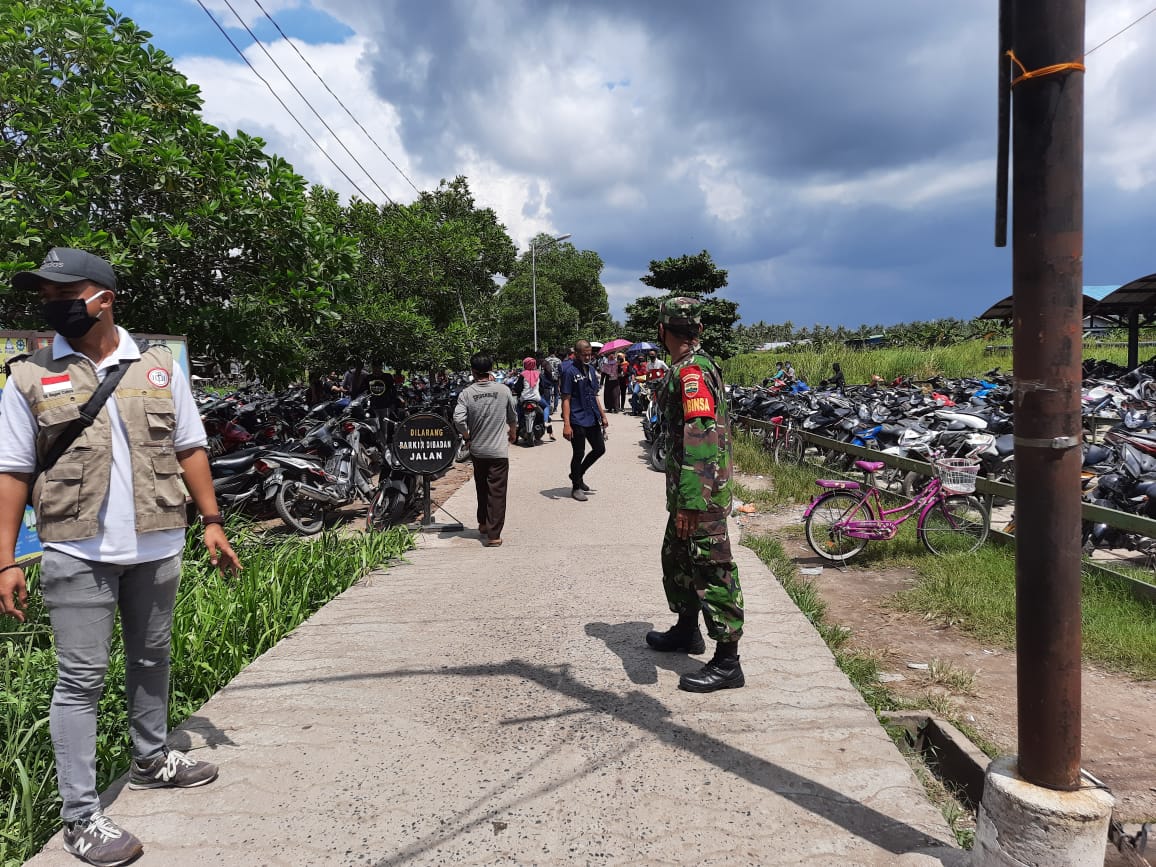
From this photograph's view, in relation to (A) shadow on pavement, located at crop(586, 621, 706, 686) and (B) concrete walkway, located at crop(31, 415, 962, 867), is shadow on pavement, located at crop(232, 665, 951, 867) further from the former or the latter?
(A) shadow on pavement, located at crop(586, 621, 706, 686)

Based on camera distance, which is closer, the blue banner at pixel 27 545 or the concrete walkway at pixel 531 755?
the concrete walkway at pixel 531 755

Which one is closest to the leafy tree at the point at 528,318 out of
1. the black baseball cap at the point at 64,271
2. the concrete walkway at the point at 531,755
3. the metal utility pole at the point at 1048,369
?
the concrete walkway at the point at 531,755

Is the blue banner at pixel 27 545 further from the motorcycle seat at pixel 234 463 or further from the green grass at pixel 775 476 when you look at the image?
the green grass at pixel 775 476

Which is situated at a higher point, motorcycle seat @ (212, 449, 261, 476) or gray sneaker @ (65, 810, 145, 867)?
motorcycle seat @ (212, 449, 261, 476)

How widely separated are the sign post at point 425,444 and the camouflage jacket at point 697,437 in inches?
140

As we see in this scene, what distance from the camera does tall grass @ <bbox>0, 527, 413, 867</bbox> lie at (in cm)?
276

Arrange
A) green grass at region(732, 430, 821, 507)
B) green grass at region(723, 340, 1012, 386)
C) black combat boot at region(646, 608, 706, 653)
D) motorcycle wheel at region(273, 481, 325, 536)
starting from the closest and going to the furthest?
1. black combat boot at region(646, 608, 706, 653)
2. motorcycle wheel at region(273, 481, 325, 536)
3. green grass at region(732, 430, 821, 507)
4. green grass at region(723, 340, 1012, 386)

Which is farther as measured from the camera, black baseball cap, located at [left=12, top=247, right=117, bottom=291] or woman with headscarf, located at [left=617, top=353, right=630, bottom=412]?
woman with headscarf, located at [left=617, top=353, right=630, bottom=412]

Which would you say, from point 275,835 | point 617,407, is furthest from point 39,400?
point 617,407

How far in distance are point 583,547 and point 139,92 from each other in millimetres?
5655

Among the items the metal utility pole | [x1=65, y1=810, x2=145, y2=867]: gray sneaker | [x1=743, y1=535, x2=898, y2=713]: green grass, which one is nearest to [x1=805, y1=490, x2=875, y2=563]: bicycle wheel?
[x1=743, y1=535, x2=898, y2=713]: green grass

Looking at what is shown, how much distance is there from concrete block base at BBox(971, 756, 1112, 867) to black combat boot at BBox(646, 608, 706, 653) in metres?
1.91

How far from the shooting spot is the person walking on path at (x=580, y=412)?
27.5ft

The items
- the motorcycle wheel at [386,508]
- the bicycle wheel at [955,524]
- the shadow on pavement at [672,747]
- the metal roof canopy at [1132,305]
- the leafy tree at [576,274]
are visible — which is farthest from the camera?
the leafy tree at [576,274]
